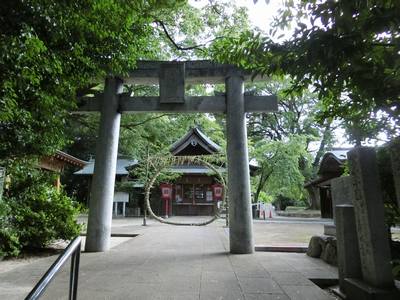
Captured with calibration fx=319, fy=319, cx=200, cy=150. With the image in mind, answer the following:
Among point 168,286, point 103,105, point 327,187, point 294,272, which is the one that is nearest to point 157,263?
point 168,286

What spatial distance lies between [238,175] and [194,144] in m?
16.7

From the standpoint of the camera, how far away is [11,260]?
6539 millimetres

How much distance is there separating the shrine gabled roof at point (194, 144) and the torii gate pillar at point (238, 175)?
15.2 meters

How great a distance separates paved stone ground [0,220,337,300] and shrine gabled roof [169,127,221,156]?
16016 mm

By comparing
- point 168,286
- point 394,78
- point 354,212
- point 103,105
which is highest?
point 103,105

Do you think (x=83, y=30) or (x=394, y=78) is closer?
(x=394, y=78)

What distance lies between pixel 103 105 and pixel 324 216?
20.8m

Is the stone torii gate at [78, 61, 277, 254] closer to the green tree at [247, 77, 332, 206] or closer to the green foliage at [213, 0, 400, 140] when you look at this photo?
the green foliage at [213, 0, 400, 140]

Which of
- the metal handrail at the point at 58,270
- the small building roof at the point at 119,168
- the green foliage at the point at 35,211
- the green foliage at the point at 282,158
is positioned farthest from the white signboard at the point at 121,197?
the metal handrail at the point at 58,270

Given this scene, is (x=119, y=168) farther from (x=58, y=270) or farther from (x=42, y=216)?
(x=58, y=270)

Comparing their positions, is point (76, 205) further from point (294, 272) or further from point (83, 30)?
point (294, 272)

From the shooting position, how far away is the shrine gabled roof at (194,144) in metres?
22.9

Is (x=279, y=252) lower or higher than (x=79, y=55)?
lower

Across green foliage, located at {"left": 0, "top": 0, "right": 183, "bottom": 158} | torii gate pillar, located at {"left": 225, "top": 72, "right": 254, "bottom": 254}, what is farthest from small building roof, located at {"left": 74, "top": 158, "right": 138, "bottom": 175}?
green foliage, located at {"left": 0, "top": 0, "right": 183, "bottom": 158}
